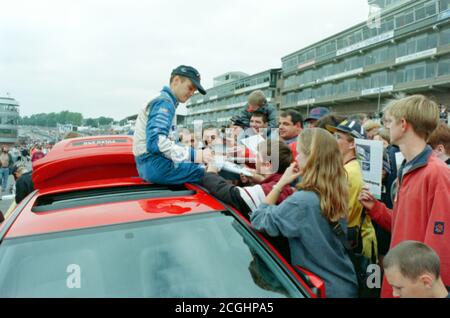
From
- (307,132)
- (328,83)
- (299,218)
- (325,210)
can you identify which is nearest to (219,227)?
(299,218)

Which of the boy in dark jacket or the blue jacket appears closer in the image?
the blue jacket

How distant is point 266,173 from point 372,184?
0.79m

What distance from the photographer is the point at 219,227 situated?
83.0 inches

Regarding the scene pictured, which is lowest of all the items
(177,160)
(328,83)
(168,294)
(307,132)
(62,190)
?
(168,294)

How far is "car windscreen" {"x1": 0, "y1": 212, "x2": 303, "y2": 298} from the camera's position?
1.74 metres

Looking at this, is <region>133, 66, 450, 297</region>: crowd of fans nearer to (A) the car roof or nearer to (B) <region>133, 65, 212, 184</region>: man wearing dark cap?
(B) <region>133, 65, 212, 184</region>: man wearing dark cap

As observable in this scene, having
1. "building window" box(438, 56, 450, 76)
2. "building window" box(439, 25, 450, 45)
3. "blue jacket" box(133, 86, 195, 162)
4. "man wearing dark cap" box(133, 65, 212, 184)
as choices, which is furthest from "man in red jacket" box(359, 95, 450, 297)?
"building window" box(439, 25, 450, 45)

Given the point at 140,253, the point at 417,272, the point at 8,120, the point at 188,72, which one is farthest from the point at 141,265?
the point at 8,120

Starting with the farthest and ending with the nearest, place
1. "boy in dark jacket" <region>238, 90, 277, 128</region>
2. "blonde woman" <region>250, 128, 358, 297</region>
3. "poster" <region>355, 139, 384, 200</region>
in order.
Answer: "boy in dark jacket" <region>238, 90, 277, 128</region>
"poster" <region>355, 139, 384, 200</region>
"blonde woman" <region>250, 128, 358, 297</region>

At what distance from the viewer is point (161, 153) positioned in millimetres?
2773

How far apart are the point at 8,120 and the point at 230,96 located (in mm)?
45347

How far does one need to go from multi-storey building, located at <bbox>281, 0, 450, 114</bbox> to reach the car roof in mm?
38304

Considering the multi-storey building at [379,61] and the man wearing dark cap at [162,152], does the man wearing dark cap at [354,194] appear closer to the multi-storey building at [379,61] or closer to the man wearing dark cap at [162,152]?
the man wearing dark cap at [162,152]
